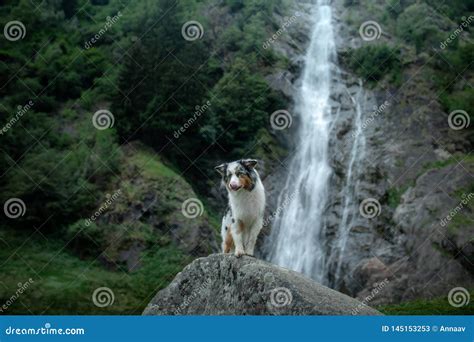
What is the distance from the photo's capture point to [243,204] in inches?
446

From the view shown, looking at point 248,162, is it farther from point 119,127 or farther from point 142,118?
point 119,127

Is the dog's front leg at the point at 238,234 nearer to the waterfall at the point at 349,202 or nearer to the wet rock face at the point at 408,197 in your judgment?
the wet rock face at the point at 408,197

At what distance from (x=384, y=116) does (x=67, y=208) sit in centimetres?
1971

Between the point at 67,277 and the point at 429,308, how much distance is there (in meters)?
16.7

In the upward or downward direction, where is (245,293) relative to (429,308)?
downward

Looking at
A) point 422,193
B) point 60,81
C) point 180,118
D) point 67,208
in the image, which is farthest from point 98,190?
point 422,193

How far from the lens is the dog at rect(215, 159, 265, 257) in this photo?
11070 millimetres

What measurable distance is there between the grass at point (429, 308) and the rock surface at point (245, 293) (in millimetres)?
11627

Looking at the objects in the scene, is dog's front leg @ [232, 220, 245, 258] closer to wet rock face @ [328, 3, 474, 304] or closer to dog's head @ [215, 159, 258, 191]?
dog's head @ [215, 159, 258, 191]

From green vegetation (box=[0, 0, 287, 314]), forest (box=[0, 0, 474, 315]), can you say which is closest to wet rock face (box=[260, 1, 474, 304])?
forest (box=[0, 0, 474, 315])

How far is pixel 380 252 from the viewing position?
2933 cm

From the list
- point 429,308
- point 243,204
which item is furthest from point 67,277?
point 243,204

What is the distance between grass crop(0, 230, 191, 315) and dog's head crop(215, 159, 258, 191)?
668 inches

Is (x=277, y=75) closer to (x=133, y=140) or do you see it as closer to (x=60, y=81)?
(x=133, y=140)
